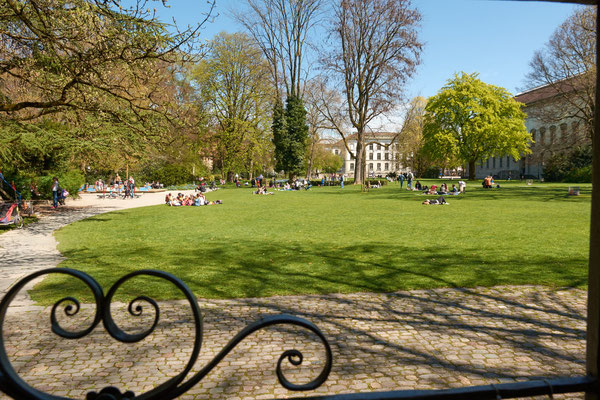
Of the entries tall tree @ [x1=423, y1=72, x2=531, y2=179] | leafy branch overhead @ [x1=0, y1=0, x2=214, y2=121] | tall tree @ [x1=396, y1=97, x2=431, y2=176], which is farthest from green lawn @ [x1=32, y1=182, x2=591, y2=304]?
tall tree @ [x1=396, y1=97, x2=431, y2=176]

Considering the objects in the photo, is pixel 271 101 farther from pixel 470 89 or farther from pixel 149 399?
pixel 149 399

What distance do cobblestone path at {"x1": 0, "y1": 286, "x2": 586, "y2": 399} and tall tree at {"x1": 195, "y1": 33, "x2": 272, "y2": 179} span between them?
43.4 m

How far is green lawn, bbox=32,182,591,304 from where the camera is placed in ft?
22.0

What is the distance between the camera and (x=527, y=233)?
1202cm

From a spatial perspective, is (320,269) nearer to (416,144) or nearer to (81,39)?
(81,39)

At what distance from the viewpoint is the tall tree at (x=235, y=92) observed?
47469 millimetres

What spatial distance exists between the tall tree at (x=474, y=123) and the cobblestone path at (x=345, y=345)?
51.3 metres

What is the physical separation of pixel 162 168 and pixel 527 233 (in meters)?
48.1

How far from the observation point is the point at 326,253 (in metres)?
9.35

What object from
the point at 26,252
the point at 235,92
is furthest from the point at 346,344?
the point at 235,92

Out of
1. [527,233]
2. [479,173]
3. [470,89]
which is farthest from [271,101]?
[479,173]

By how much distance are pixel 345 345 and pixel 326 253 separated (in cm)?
503

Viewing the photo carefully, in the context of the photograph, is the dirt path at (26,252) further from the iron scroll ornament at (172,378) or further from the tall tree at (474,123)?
the tall tree at (474,123)

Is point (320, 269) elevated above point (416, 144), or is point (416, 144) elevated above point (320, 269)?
point (416, 144)
